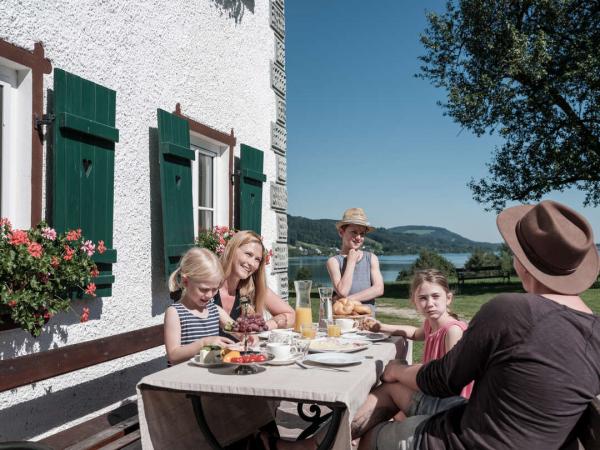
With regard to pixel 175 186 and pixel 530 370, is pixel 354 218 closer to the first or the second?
pixel 175 186

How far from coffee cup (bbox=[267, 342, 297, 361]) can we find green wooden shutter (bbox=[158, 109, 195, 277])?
185 cm

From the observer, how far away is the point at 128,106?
13.2 ft

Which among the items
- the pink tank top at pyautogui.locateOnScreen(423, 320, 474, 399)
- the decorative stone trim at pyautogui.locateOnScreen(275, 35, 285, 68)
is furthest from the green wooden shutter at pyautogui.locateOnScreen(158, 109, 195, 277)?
the decorative stone trim at pyautogui.locateOnScreen(275, 35, 285, 68)

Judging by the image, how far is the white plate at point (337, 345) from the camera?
112 inches

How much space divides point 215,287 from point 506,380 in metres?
1.65

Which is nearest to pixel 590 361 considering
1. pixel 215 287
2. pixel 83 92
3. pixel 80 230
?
pixel 215 287

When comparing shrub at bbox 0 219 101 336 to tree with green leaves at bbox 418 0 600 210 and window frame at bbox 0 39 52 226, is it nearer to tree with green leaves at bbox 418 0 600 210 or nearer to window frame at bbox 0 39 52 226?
window frame at bbox 0 39 52 226

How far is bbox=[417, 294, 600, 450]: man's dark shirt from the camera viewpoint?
1.83 meters

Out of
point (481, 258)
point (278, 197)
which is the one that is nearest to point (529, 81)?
point (278, 197)

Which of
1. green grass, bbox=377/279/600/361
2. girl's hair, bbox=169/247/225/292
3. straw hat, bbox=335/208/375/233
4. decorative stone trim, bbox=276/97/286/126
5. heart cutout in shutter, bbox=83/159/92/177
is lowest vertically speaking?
green grass, bbox=377/279/600/361

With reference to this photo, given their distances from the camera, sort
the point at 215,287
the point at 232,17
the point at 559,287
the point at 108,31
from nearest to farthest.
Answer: the point at 559,287, the point at 215,287, the point at 108,31, the point at 232,17

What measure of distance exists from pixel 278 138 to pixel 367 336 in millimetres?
3623

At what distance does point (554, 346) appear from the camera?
6.01 ft

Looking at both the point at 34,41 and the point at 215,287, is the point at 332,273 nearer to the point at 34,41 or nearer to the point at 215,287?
the point at 215,287
